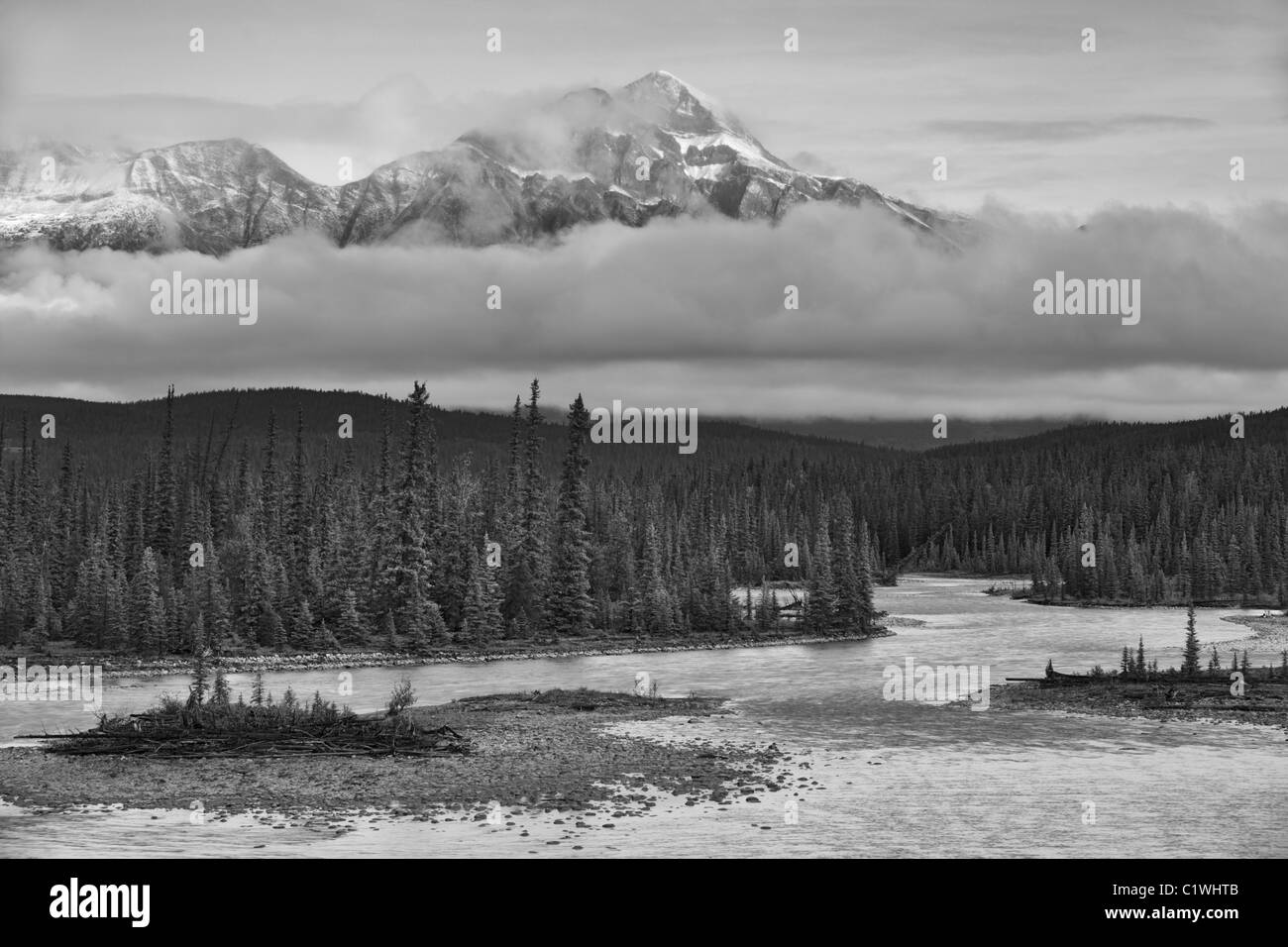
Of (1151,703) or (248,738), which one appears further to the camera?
(1151,703)

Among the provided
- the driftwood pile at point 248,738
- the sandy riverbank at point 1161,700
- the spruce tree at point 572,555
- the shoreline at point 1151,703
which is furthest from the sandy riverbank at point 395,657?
the sandy riverbank at point 1161,700

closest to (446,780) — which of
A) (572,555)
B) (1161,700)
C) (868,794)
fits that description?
(868,794)

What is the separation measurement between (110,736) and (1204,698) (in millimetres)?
43930

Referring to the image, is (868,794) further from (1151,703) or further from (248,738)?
(1151,703)

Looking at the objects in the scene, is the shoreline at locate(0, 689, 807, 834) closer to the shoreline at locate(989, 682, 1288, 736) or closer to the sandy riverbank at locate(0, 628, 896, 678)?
the shoreline at locate(989, 682, 1288, 736)

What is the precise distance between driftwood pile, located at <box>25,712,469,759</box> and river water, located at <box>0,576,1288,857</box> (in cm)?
729

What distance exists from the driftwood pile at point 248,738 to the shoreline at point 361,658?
1001 inches

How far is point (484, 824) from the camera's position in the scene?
36188mm

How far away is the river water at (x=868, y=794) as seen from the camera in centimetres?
3384

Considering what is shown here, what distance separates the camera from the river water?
111 ft

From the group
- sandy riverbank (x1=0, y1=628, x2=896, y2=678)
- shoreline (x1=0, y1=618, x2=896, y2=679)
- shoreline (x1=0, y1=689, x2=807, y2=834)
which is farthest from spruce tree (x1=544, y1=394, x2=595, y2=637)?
shoreline (x1=0, y1=689, x2=807, y2=834)

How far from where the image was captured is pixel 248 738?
4612 cm

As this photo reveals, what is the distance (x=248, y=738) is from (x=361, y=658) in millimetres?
41852
